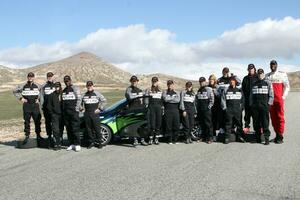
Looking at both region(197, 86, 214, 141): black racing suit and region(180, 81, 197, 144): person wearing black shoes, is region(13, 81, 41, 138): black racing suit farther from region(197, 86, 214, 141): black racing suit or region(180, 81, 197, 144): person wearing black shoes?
region(197, 86, 214, 141): black racing suit

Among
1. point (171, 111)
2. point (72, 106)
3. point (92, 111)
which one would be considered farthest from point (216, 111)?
point (72, 106)

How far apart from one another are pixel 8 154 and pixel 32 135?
503 cm

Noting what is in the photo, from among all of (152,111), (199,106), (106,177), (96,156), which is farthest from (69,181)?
(199,106)

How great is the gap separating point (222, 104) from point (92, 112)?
3.48 meters

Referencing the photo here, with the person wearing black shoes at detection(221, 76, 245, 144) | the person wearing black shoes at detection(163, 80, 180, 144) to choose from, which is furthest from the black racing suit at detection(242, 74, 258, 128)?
the person wearing black shoes at detection(163, 80, 180, 144)

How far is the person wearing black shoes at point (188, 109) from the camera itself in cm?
1234

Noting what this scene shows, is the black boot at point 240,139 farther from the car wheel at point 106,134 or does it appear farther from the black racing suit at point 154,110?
the car wheel at point 106,134

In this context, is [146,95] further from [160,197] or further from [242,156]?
[160,197]

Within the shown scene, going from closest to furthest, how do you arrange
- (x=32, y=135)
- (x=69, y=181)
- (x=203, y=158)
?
(x=69, y=181), (x=203, y=158), (x=32, y=135)

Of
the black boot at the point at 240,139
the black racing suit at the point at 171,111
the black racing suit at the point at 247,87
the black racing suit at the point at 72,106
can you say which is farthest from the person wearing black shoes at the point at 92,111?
the black racing suit at the point at 247,87

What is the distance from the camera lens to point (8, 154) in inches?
427

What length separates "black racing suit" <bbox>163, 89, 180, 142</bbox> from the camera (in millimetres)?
12203

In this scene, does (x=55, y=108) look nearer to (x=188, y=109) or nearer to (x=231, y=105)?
(x=188, y=109)

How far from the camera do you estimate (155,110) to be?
1204 centimetres
